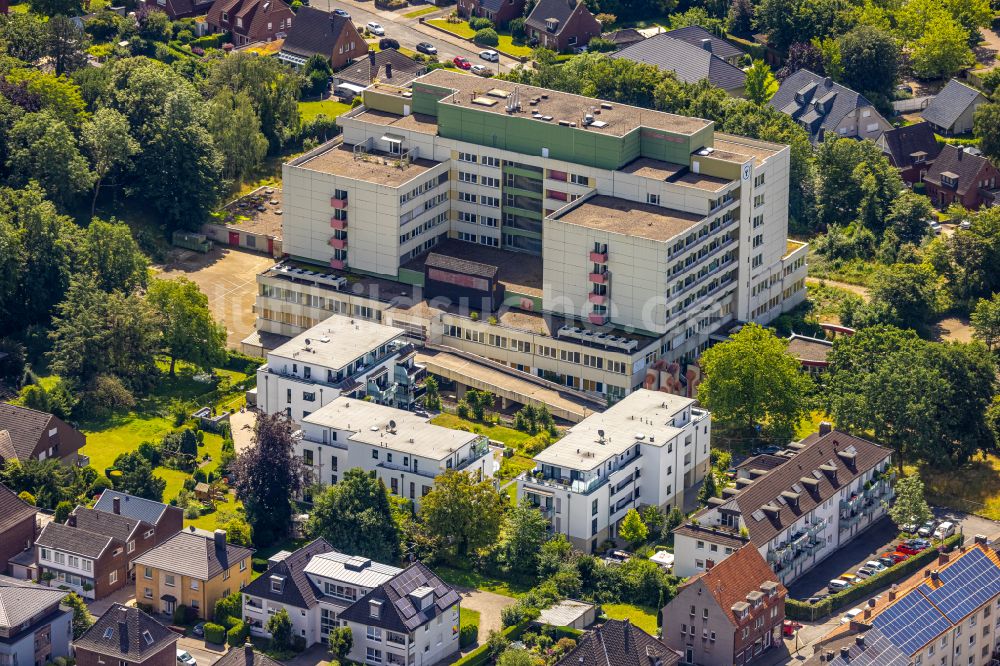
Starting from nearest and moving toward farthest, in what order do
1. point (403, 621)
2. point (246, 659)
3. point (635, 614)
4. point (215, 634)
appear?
point (246, 659) → point (403, 621) → point (215, 634) → point (635, 614)

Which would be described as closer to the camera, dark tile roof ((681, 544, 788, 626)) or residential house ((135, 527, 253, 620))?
dark tile roof ((681, 544, 788, 626))

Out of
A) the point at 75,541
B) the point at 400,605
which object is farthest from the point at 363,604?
the point at 75,541

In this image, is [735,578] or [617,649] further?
[735,578]

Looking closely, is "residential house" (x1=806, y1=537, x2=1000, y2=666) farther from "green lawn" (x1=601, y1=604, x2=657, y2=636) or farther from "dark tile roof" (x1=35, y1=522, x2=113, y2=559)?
"dark tile roof" (x1=35, y1=522, x2=113, y2=559)

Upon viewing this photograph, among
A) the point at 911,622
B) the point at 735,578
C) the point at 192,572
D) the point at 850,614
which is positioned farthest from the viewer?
the point at 850,614

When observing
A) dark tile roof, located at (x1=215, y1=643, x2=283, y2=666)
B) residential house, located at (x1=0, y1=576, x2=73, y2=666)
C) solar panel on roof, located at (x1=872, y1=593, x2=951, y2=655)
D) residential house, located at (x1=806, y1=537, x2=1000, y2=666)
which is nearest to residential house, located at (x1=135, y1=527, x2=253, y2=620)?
residential house, located at (x1=0, y1=576, x2=73, y2=666)

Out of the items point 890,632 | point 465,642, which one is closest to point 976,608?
point 890,632

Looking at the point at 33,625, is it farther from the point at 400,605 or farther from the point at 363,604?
the point at 400,605
